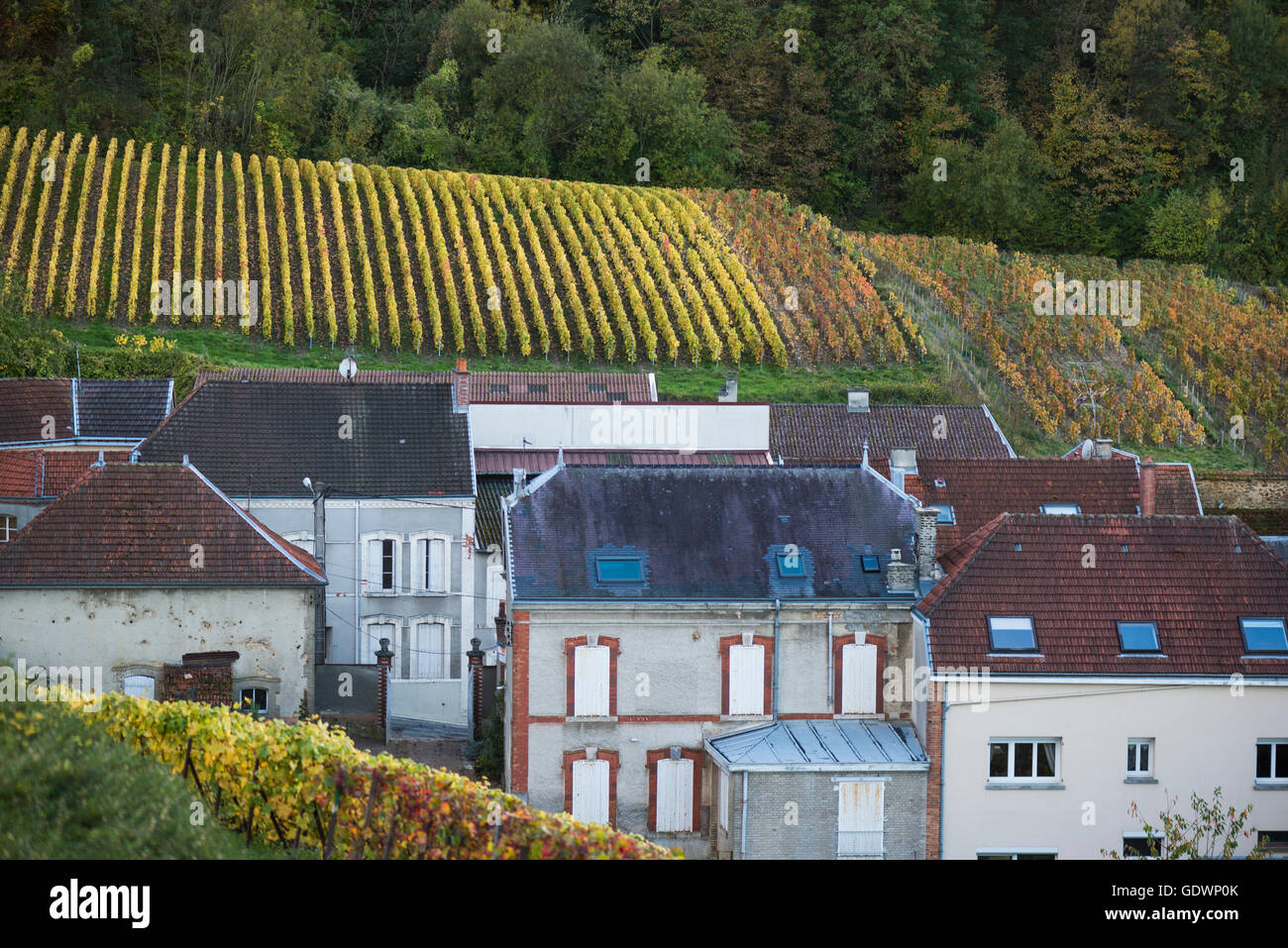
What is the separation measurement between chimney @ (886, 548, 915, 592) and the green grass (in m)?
12.0

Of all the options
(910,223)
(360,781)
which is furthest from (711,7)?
(360,781)

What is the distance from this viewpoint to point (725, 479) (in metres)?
25.2

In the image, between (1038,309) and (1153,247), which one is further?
(1153,247)

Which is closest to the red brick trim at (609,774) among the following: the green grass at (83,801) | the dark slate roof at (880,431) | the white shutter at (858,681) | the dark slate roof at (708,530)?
the dark slate roof at (708,530)

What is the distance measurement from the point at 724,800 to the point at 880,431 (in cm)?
1759

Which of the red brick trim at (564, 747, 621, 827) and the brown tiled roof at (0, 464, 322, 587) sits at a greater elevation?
the brown tiled roof at (0, 464, 322, 587)

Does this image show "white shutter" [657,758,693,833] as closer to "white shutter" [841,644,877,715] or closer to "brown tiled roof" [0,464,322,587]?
"white shutter" [841,644,877,715]

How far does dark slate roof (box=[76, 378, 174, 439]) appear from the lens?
1298 inches

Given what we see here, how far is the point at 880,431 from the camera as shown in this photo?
126 feet

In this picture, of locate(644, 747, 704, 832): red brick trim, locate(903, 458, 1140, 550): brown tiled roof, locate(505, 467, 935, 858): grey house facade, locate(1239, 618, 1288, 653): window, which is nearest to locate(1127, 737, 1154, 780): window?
locate(1239, 618, 1288, 653): window

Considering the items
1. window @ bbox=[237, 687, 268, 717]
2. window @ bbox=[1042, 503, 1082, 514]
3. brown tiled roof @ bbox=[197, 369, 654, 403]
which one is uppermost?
brown tiled roof @ bbox=[197, 369, 654, 403]

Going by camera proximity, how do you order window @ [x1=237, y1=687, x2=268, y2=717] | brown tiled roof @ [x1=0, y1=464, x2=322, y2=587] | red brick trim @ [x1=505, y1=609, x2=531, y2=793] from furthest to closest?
1. window @ [x1=237, y1=687, x2=268, y2=717]
2. brown tiled roof @ [x1=0, y1=464, x2=322, y2=587]
3. red brick trim @ [x1=505, y1=609, x2=531, y2=793]
